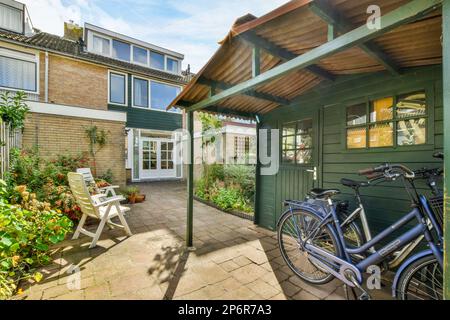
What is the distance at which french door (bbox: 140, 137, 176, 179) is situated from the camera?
10.4m

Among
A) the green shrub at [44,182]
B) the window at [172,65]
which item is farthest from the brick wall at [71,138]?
the window at [172,65]

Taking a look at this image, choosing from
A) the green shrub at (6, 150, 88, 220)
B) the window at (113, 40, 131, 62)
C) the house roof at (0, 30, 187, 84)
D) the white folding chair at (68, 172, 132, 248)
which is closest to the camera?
the white folding chair at (68, 172, 132, 248)

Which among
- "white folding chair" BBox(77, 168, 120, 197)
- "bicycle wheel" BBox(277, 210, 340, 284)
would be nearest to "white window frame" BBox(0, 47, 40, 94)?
"white folding chair" BBox(77, 168, 120, 197)

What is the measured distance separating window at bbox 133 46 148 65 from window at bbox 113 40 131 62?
0.29 m

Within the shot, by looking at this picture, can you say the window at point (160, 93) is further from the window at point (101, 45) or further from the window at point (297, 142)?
the window at point (297, 142)

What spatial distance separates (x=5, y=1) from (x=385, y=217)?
1361 centimetres

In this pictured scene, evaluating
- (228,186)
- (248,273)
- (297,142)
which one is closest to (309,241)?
(248,273)

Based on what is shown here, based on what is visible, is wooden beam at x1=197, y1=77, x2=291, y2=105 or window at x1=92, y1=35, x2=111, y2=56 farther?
window at x1=92, y1=35, x2=111, y2=56

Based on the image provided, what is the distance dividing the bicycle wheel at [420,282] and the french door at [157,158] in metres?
10.2

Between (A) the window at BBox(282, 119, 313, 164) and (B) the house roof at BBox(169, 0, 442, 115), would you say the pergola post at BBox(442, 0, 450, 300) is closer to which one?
(B) the house roof at BBox(169, 0, 442, 115)

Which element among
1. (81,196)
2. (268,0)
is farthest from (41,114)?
(268,0)

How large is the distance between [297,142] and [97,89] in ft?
29.0

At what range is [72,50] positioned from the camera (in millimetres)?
8727

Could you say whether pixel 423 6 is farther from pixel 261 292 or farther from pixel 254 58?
pixel 261 292
